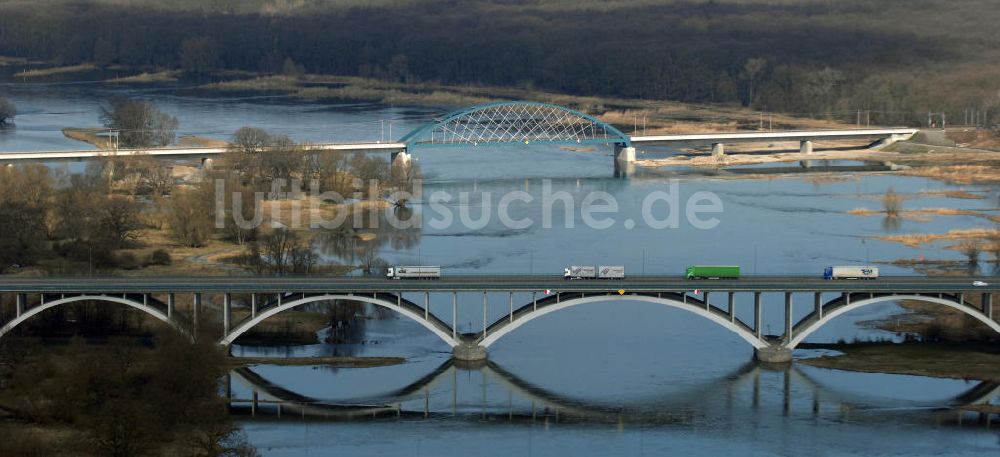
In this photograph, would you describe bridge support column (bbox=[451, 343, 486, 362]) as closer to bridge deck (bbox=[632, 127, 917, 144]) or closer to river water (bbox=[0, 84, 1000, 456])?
river water (bbox=[0, 84, 1000, 456])

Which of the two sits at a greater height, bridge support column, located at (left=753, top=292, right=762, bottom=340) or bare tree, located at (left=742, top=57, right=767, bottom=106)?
bare tree, located at (left=742, top=57, right=767, bottom=106)

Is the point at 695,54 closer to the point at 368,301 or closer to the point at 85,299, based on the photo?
the point at 368,301

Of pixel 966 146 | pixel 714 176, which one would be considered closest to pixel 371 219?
pixel 714 176

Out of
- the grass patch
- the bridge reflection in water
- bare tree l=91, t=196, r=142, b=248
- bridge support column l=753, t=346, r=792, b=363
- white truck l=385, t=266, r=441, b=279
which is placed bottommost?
the bridge reflection in water

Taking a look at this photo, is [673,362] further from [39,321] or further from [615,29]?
[615,29]

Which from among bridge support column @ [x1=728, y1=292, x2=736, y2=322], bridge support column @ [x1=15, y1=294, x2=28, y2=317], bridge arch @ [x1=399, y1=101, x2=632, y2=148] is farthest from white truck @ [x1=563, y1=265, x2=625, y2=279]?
bridge arch @ [x1=399, y1=101, x2=632, y2=148]

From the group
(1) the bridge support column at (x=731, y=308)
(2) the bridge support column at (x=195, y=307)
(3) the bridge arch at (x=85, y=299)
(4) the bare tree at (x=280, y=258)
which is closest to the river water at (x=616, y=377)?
(1) the bridge support column at (x=731, y=308)
